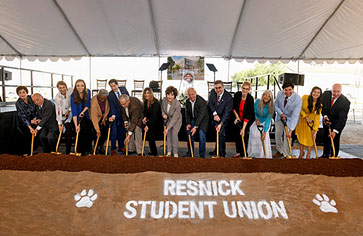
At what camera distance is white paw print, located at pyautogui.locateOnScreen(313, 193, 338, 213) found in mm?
1573

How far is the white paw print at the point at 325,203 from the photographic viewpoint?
157 cm

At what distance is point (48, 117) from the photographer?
366 cm

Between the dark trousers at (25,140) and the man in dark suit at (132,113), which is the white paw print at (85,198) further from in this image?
the dark trousers at (25,140)

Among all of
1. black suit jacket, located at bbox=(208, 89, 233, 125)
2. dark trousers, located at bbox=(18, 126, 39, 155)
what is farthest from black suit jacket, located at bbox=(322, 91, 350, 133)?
dark trousers, located at bbox=(18, 126, 39, 155)

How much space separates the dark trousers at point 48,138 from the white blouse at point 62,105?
252 millimetres

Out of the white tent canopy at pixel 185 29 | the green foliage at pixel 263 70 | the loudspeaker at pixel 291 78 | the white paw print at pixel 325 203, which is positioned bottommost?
the white paw print at pixel 325 203

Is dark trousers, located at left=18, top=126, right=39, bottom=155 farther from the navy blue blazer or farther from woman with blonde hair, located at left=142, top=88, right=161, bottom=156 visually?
woman with blonde hair, located at left=142, top=88, right=161, bottom=156

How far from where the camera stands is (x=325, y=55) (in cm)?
840

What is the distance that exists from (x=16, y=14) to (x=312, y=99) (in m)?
8.23

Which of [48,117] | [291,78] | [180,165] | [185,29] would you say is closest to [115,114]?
[48,117]

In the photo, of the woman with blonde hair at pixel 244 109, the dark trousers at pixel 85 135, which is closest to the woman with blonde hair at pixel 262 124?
the woman with blonde hair at pixel 244 109

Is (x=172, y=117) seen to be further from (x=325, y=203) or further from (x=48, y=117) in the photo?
(x=325, y=203)

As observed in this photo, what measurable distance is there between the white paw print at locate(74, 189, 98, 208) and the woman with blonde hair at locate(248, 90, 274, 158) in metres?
2.81

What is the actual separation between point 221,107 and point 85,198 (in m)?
2.65
